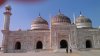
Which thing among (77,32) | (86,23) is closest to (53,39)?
(77,32)

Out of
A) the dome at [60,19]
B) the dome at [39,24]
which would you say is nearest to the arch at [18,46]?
the dome at [39,24]

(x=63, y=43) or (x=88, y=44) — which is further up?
(x=63, y=43)

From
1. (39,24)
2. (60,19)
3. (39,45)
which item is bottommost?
(39,45)

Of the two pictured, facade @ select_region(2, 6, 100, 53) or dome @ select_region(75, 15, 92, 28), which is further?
dome @ select_region(75, 15, 92, 28)

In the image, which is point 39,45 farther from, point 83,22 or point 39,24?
point 83,22

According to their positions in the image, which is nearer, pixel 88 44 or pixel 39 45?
pixel 88 44

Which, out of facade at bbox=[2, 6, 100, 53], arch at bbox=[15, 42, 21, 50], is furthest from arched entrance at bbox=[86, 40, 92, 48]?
arch at bbox=[15, 42, 21, 50]

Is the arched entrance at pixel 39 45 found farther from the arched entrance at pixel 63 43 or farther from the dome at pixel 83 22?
the dome at pixel 83 22

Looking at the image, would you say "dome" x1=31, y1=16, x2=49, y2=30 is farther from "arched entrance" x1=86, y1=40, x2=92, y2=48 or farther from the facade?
"arched entrance" x1=86, y1=40, x2=92, y2=48

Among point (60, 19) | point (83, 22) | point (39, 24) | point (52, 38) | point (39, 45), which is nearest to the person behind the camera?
point (52, 38)

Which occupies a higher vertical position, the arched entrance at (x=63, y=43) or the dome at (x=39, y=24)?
the dome at (x=39, y=24)

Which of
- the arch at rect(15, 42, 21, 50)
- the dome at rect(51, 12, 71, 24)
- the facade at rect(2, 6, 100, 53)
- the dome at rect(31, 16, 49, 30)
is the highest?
the dome at rect(51, 12, 71, 24)

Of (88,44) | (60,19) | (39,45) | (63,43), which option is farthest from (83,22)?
(39,45)

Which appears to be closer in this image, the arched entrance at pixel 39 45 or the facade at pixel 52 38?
the facade at pixel 52 38
